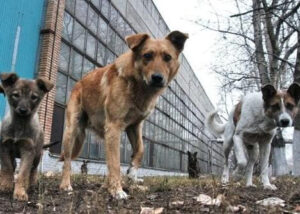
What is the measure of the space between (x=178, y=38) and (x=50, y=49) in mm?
13550

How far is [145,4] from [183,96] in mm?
18748

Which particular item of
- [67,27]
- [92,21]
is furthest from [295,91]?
[92,21]

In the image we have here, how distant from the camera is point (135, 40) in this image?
500 cm

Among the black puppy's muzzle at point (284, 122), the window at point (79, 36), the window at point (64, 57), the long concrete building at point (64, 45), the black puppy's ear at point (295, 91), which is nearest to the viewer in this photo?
the black puppy's muzzle at point (284, 122)

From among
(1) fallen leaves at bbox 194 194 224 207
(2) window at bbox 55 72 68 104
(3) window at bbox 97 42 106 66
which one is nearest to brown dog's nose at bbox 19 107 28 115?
(1) fallen leaves at bbox 194 194 224 207

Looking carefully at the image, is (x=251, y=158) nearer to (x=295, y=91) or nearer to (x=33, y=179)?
(x=295, y=91)

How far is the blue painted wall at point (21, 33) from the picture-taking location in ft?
52.0

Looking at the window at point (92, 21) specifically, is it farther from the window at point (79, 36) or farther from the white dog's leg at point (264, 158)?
the white dog's leg at point (264, 158)

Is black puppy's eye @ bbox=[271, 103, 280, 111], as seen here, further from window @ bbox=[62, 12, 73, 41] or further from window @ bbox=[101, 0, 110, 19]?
window @ bbox=[101, 0, 110, 19]

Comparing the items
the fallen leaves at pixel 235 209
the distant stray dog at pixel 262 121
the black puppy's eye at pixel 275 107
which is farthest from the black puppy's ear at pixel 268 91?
the fallen leaves at pixel 235 209

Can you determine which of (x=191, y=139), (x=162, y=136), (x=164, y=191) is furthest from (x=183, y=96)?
(x=164, y=191)

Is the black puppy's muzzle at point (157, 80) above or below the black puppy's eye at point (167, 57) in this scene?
below

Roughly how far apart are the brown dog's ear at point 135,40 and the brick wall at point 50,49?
40.8 ft

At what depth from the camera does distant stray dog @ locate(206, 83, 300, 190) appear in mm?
6680
